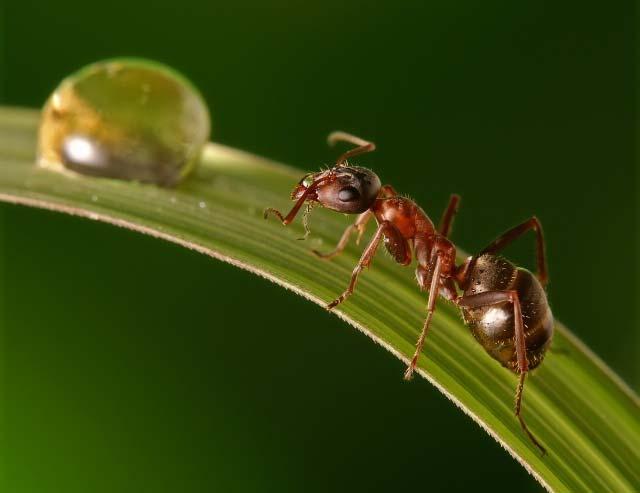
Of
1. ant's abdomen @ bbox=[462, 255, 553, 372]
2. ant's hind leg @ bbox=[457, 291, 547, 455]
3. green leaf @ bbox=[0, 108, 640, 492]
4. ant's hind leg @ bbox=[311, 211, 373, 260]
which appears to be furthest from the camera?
ant's hind leg @ bbox=[311, 211, 373, 260]

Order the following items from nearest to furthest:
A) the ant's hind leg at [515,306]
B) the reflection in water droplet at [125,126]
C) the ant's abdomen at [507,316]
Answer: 1. the ant's hind leg at [515,306]
2. the ant's abdomen at [507,316]
3. the reflection in water droplet at [125,126]

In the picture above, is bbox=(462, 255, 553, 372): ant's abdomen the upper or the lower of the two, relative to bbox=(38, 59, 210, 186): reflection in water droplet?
lower

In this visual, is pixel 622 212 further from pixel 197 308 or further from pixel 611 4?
pixel 197 308

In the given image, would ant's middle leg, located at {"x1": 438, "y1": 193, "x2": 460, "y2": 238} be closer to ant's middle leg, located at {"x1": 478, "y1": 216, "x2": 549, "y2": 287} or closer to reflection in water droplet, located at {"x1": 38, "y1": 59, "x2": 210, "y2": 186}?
ant's middle leg, located at {"x1": 478, "y1": 216, "x2": 549, "y2": 287}

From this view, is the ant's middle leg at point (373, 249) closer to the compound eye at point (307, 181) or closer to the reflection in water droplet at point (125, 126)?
the compound eye at point (307, 181)

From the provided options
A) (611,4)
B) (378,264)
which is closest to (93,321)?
(378,264)

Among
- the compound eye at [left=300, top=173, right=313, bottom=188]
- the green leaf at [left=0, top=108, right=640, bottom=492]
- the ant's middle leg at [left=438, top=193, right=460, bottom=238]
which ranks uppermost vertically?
the ant's middle leg at [left=438, top=193, right=460, bottom=238]

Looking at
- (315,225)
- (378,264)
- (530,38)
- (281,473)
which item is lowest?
(281,473)

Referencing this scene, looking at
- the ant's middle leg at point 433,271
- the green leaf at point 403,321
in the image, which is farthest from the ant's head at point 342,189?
the ant's middle leg at point 433,271

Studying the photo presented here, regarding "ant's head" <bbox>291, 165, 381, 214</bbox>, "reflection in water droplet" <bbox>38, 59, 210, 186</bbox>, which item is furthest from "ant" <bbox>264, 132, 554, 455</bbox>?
"reflection in water droplet" <bbox>38, 59, 210, 186</bbox>
